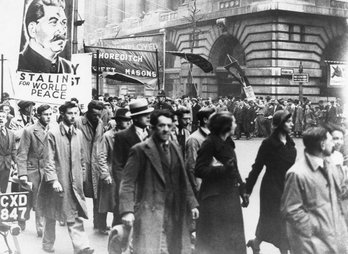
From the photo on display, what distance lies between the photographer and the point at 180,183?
5.52 meters

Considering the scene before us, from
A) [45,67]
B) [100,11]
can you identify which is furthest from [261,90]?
[100,11]

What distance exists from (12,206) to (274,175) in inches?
106

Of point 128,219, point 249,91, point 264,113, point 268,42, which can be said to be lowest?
point 128,219

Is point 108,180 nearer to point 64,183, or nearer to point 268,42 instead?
point 64,183

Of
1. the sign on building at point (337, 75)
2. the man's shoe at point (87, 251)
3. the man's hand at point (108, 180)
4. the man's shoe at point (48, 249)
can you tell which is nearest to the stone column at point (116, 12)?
the sign on building at point (337, 75)

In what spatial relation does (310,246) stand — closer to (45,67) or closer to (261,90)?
(45,67)

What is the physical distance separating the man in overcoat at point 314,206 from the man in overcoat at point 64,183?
9.67ft

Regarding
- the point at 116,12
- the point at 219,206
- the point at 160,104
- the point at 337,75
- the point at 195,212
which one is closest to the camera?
the point at 195,212

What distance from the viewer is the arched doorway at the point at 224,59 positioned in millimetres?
32875

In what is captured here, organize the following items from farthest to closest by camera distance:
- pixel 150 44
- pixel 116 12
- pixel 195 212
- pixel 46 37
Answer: pixel 116 12
pixel 150 44
pixel 46 37
pixel 195 212

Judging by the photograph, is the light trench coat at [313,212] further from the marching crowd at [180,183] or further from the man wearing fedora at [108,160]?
the man wearing fedora at [108,160]

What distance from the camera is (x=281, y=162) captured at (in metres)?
6.50

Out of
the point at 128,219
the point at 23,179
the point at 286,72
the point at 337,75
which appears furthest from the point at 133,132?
the point at 286,72

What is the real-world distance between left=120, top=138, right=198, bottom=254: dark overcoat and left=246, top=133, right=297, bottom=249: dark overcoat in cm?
133
